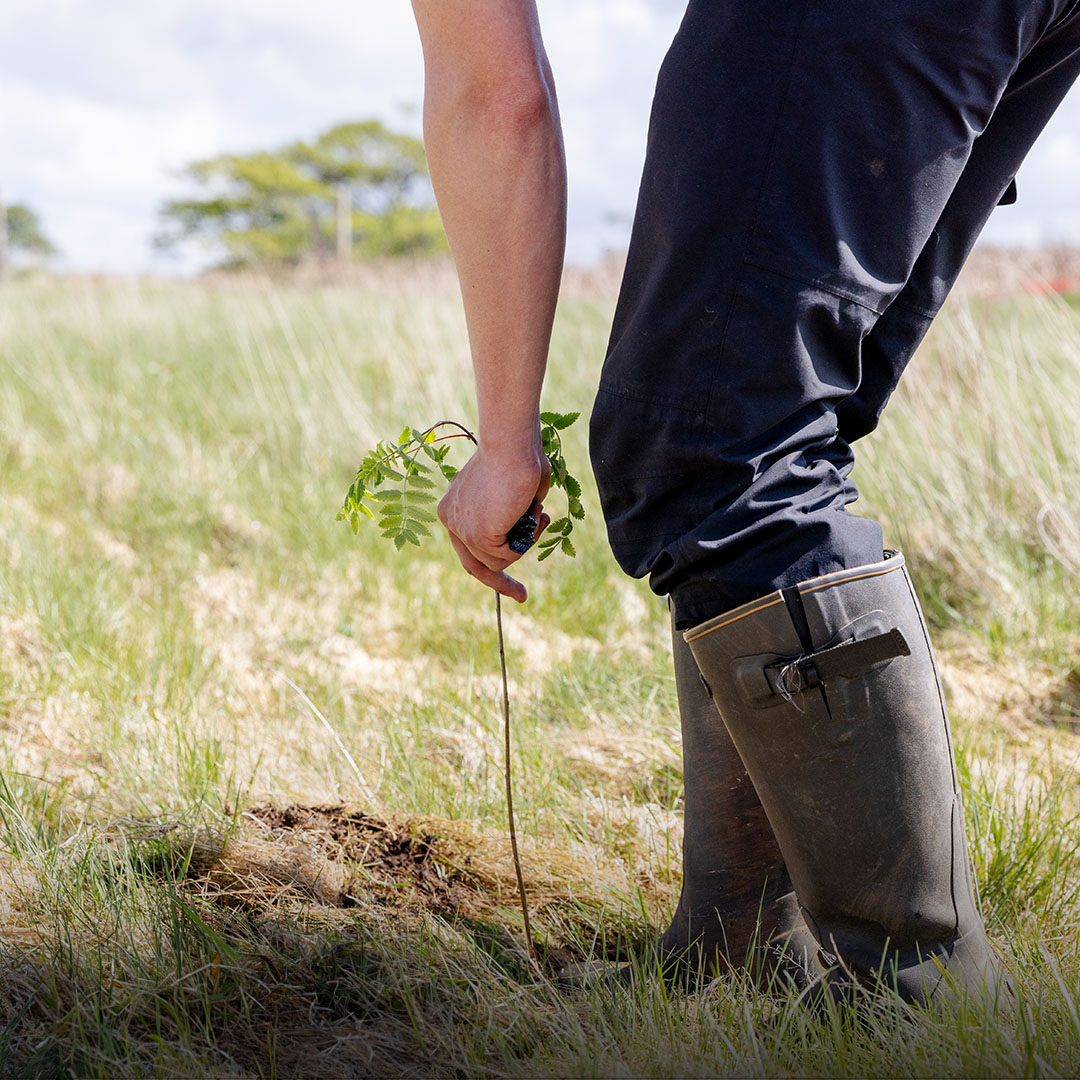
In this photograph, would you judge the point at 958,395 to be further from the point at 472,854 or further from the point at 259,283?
the point at 259,283

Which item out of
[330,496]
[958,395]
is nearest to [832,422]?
[958,395]

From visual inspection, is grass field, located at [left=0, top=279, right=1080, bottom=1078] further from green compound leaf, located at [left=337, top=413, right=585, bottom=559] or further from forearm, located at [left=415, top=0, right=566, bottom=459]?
forearm, located at [left=415, top=0, right=566, bottom=459]

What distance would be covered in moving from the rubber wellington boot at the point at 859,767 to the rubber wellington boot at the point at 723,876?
19cm

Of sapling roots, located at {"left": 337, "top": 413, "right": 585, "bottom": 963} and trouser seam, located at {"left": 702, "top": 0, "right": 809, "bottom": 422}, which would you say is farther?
sapling roots, located at {"left": 337, "top": 413, "right": 585, "bottom": 963}

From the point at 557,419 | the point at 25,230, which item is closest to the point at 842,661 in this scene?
the point at 557,419

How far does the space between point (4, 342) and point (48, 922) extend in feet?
19.2

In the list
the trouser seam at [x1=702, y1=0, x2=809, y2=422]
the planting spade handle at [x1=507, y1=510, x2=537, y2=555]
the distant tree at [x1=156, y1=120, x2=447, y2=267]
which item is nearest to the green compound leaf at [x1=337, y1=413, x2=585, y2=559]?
the planting spade handle at [x1=507, y1=510, x2=537, y2=555]

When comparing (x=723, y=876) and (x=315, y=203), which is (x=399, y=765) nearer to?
(x=723, y=876)

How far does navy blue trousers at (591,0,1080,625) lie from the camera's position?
1.00 meters

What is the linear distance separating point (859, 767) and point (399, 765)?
1046mm

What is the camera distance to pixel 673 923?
1.47 m

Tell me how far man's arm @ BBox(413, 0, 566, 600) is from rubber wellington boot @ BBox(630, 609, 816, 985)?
37 cm

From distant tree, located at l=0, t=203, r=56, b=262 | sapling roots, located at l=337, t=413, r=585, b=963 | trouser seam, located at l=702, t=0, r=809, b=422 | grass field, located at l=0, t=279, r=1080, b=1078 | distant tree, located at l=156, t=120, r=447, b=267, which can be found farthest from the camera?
distant tree, located at l=0, t=203, r=56, b=262

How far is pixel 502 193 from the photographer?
1.09 m
